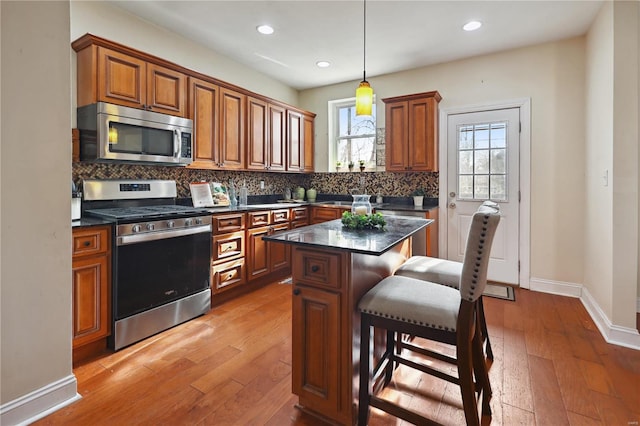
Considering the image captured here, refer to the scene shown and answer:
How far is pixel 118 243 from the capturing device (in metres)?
2.24

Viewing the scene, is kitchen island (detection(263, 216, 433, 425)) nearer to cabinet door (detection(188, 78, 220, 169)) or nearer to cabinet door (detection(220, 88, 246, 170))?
cabinet door (detection(188, 78, 220, 169))

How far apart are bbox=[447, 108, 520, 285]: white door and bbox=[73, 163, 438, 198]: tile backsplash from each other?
37 centimetres

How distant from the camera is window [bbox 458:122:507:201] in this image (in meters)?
3.80

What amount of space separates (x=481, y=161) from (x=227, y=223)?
308 centimetres

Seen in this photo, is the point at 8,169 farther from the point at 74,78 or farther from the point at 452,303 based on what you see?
the point at 452,303

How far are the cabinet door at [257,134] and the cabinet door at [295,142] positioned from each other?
1.58 feet

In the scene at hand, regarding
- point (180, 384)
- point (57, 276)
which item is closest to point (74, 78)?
point (57, 276)

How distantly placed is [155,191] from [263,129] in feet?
5.14

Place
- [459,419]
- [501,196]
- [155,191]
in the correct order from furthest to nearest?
1. [501,196]
2. [155,191]
3. [459,419]

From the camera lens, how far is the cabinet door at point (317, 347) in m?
1.55

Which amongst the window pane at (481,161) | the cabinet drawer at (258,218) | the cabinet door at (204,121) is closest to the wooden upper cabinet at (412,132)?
the window pane at (481,161)

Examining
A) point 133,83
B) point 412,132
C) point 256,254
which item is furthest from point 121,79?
point 412,132

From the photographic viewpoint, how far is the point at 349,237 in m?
1.72

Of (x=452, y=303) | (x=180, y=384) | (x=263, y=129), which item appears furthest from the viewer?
(x=263, y=129)
